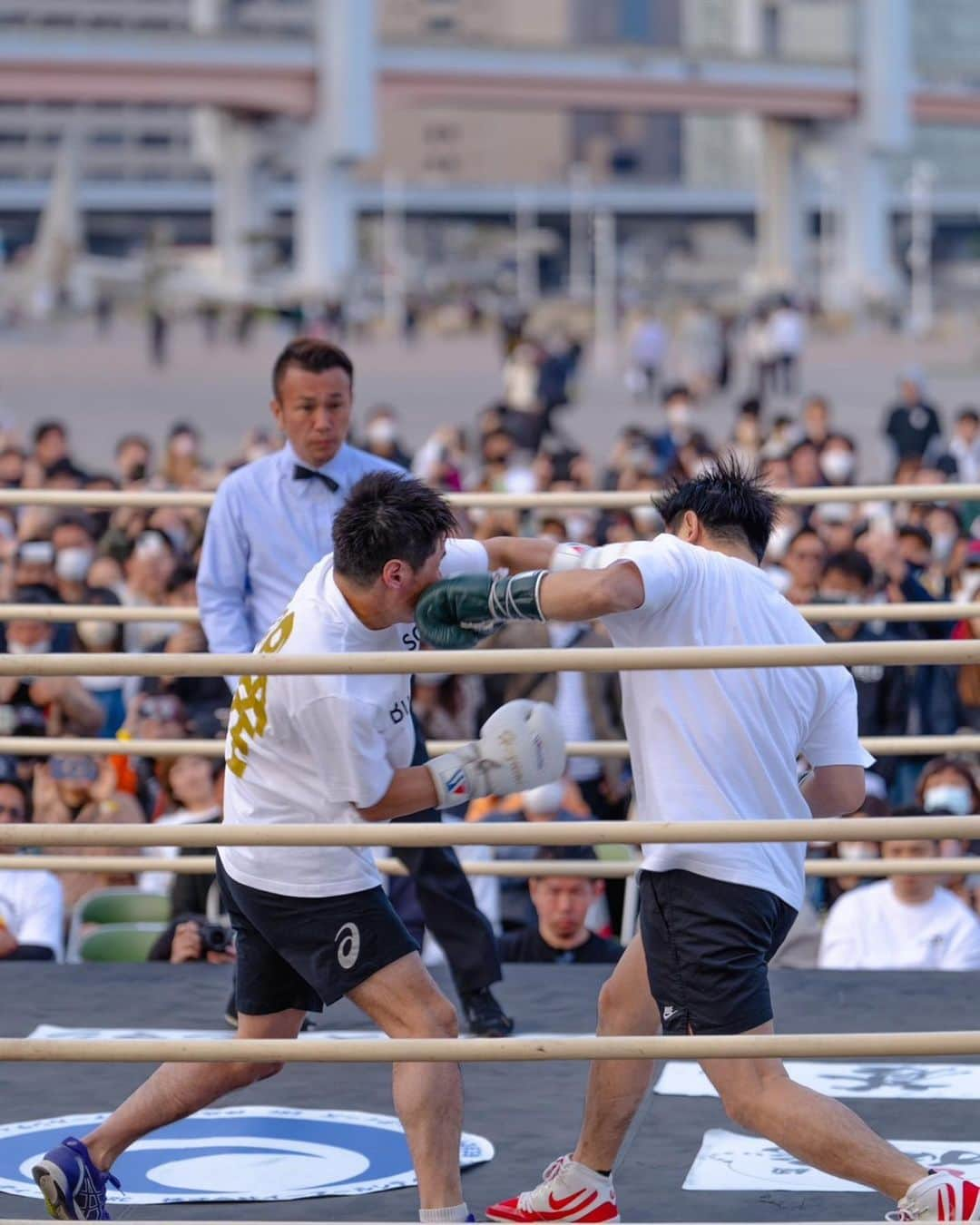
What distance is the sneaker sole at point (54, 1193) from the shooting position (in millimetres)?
4262

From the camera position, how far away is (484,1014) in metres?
5.82

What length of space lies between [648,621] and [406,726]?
1.90ft

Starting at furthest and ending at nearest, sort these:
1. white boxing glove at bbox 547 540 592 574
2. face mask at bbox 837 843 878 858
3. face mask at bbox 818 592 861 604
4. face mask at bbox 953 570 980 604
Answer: face mask at bbox 953 570 980 604 < face mask at bbox 818 592 861 604 < face mask at bbox 837 843 878 858 < white boxing glove at bbox 547 540 592 574

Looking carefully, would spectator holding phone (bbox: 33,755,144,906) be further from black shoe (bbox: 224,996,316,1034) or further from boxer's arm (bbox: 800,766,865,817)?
boxer's arm (bbox: 800,766,865,817)

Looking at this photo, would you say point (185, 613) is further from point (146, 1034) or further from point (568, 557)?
point (568, 557)

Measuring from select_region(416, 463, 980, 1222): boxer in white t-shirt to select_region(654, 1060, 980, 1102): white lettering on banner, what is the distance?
1.31m

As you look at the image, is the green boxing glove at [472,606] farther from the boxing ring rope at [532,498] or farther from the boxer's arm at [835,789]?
the boxing ring rope at [532,498]

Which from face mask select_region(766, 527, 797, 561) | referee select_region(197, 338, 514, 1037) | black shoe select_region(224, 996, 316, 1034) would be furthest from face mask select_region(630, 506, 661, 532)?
black shoe select_region(224, 996, 316, 1034)

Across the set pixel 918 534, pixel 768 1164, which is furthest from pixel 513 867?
pixel 918 534

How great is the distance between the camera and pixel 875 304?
2906 inches

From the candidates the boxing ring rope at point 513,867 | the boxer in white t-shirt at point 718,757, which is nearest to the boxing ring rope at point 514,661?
the boxer in white t-shirt at point 718,757

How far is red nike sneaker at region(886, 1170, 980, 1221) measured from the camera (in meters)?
3.89

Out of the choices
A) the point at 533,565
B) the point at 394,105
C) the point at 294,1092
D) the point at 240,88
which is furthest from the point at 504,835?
the point at 394,105

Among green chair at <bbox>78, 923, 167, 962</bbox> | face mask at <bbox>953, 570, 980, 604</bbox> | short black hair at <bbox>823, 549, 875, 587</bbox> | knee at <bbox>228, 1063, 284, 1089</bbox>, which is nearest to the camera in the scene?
knee at <bbox>228, 1063, 284, 1089</bbox>
